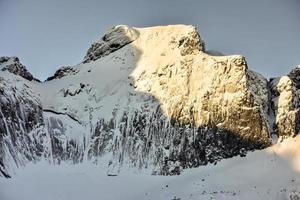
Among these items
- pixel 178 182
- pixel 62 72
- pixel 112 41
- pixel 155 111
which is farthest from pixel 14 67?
pixel 178 182

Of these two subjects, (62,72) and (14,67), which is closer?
(14,67)

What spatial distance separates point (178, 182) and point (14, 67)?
28.9 m

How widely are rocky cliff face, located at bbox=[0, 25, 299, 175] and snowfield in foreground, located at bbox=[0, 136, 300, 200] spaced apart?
1878 mm

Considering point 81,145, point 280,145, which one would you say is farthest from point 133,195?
point 280,145

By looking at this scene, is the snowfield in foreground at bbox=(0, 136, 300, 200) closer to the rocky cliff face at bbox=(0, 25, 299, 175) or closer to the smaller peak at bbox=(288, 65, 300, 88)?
the rocky cliff face at bbox=(0, 25, 299, 175)

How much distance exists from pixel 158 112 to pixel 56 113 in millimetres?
12972

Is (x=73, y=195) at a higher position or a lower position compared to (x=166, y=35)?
lower

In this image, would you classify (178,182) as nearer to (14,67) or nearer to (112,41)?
(14,67)

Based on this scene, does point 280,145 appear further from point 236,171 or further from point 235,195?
point 235,195

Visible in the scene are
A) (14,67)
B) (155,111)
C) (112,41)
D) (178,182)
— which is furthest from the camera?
(112,41)

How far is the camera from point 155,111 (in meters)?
74.9

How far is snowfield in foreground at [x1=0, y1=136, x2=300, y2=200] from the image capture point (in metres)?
59.0

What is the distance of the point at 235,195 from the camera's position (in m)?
58.6

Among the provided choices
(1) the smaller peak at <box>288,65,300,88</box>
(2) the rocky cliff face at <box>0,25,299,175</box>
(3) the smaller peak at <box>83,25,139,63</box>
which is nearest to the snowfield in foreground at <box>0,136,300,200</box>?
(2) the rocky cliff face at <box>0,25,299,175</box>
